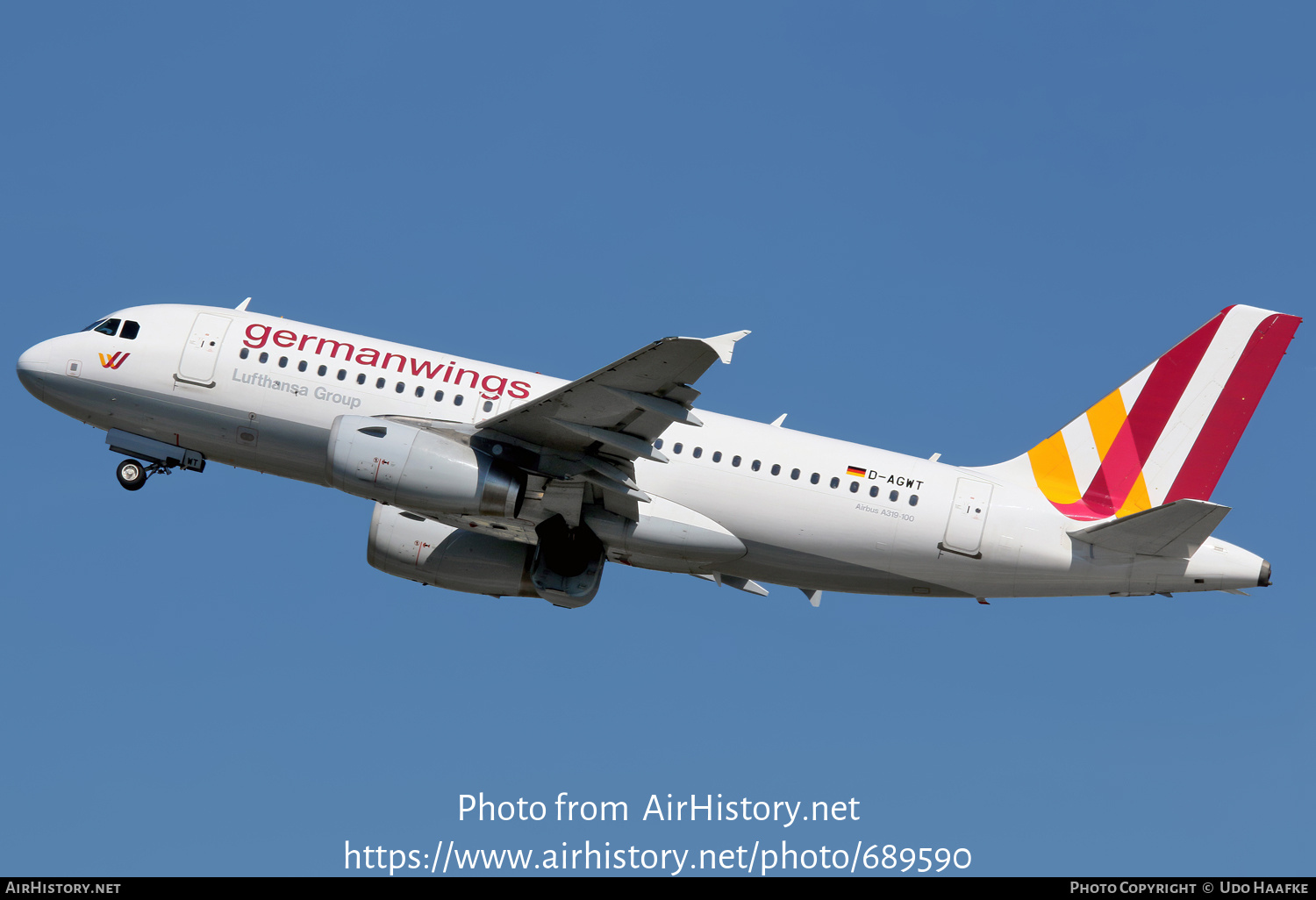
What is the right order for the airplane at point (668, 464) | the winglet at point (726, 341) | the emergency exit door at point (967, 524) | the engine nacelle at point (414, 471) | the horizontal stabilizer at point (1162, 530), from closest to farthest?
the winglet at point (726, 341)
the horizontal stabilizer at point (1162, 530)
the engine nacelle at point (414, 471)
the airplane at point (668, 464)
the emergency exit door at point (967, 524)

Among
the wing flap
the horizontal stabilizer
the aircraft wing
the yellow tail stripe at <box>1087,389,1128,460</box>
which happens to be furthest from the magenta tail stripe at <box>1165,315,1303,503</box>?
the wing flap

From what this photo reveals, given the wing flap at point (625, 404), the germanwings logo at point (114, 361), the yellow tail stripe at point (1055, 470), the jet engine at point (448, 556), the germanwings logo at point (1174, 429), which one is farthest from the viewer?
the jet engine at point (448, 556)

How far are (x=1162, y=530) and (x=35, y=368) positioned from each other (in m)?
25.2

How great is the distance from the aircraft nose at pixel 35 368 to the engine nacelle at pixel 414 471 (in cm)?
826

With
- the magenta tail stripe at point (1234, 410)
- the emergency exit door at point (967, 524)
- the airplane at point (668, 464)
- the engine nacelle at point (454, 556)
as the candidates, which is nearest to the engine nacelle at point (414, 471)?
the airplane at point (668, 464)

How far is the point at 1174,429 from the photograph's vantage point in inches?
1296

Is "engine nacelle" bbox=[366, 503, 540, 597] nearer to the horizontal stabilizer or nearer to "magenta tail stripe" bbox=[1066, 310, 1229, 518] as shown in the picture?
the horizontal stabilizer

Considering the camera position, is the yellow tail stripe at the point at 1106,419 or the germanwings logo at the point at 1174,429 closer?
the germanwings logo at the point at 1174,429

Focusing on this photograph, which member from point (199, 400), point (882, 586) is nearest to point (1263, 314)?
point (882, 586)

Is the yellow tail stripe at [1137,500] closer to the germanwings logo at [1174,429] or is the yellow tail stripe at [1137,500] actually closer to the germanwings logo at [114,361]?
the germanwings logo at [1174,429]

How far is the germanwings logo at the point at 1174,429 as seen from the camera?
3259cm

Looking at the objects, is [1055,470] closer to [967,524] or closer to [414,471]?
[967,524]

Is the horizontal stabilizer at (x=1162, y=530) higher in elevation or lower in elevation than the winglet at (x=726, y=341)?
lower

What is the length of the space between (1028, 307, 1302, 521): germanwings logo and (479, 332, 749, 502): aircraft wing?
30.2 ft
